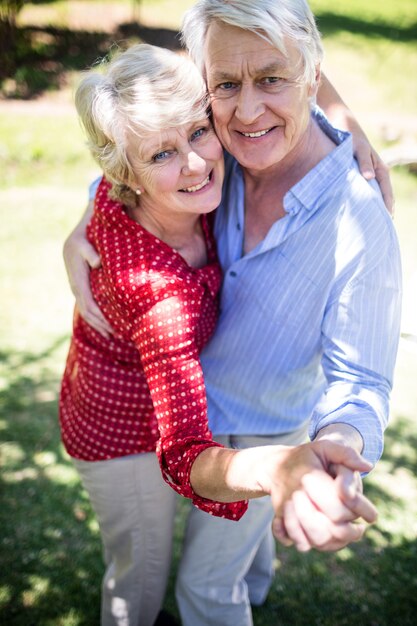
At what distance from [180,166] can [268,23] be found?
0.53 meters

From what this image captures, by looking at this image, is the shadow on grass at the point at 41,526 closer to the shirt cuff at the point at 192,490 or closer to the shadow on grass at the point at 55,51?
the shirt cuff at the point at 192,490

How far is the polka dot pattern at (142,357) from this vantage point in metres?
1.88

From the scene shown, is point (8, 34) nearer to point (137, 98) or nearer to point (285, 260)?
point (137, 98)

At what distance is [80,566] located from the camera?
3.58 metres

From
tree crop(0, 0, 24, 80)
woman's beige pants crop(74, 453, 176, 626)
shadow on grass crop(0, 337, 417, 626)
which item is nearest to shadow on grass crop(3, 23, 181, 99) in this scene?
tree crop(0, 0, 24, 80)

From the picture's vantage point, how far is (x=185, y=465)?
177 cm

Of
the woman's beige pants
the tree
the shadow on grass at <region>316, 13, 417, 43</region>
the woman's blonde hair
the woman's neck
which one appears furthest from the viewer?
the shadow on grass at <region>316, 13, 417, 43</region>

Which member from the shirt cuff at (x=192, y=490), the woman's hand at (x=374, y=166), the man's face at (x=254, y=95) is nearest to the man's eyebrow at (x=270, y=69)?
the man's face at (x=254, y=95)

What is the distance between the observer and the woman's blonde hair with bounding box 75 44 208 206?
79.7 inches

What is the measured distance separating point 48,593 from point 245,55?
292 cm

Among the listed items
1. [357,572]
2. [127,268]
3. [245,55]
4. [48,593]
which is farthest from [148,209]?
[357,572]

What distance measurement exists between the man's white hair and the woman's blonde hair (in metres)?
0.12

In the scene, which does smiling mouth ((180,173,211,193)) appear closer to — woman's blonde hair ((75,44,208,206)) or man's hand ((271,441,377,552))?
woman's blonde hair ((75,44,208,206))

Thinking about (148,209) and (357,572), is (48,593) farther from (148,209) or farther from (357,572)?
(148,209)
